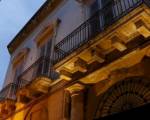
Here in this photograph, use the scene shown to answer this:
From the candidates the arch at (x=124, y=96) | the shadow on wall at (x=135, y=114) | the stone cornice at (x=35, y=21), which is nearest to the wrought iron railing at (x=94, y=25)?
the arch at (x=124, y=96)

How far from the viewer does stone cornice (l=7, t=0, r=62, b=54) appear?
475 inches

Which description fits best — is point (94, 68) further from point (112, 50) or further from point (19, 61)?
point (19, 61)

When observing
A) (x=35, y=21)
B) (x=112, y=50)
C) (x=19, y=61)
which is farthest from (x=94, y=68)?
(x=19, y=61)

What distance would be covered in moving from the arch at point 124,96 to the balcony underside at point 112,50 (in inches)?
18.5

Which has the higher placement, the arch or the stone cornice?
the stone cornice

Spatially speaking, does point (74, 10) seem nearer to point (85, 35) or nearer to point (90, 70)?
point (85, 35)

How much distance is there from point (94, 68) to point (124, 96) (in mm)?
1287

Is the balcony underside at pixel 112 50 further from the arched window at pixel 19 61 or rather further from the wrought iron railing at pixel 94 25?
the arched window at pixel 19 61

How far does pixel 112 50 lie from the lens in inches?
254

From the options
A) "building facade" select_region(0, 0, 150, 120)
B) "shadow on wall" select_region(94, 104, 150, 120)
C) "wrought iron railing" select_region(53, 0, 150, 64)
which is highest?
"wrought iron railing" select_region(53, 0, 150, 64)

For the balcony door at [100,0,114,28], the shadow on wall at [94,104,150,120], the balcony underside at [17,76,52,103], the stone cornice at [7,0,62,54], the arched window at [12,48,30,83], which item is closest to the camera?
the shadow on wall at [94,104,150,120]

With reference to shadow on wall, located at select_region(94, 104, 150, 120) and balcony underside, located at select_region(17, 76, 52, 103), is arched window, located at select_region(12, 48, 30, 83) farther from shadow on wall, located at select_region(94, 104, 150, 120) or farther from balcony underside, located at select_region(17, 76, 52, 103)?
shadow on wall, located at select_region(94, 104, 150, 120)

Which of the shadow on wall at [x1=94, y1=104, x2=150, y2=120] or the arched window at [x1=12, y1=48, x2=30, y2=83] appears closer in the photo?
the shadow on wall at [x1=94, y1=104, x2=150, y2=120]

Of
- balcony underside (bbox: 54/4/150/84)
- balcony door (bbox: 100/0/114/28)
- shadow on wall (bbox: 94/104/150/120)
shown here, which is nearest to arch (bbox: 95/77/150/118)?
shadow on wall (bbox: 94/104/150/120)
